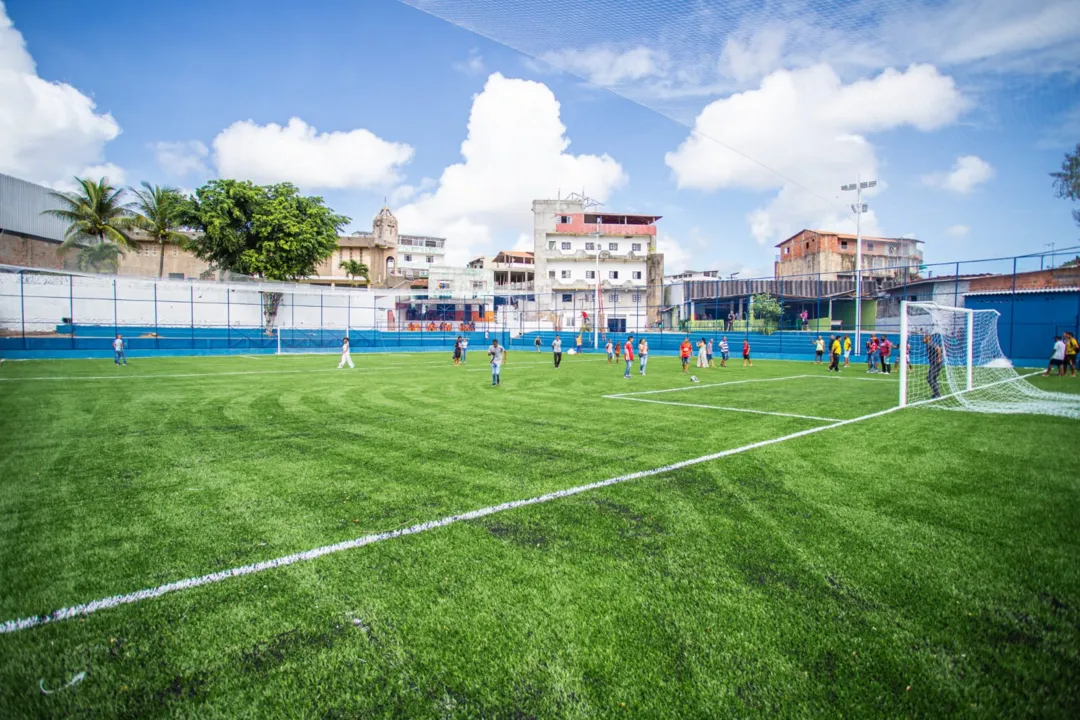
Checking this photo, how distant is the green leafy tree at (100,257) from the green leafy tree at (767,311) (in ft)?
145

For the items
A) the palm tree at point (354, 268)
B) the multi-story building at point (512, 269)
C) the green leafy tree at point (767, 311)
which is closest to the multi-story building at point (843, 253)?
the green leafy tree at point (767, 311)

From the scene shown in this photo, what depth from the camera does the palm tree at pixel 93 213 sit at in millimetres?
41125

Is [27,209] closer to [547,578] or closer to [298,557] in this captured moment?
[298,557]

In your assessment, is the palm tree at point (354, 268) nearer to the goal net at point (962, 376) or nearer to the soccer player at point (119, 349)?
the soccer player at point (119, 349)

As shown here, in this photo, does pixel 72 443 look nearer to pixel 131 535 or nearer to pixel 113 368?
pixel 131 535

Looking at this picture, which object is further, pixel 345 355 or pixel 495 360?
pixel 345 355

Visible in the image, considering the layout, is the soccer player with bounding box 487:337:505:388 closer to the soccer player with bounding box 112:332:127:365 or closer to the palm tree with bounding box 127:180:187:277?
the soccer player with bounding box 112:332:127:365

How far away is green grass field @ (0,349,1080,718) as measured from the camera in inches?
109

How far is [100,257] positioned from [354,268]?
108ft

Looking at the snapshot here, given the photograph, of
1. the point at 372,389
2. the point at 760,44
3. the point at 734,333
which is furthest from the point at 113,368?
the point at 734,333

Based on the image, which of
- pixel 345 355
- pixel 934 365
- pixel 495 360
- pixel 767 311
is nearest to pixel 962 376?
pixel 934 365

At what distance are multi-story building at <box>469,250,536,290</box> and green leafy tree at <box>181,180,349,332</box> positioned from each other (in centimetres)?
3233

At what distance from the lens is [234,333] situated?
138ft

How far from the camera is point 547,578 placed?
3.96m
